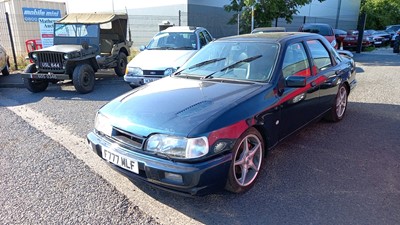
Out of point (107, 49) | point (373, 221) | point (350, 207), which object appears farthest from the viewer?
point (107, 49)

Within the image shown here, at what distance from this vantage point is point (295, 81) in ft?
10.8

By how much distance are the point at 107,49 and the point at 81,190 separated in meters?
7.86

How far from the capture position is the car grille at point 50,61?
293 inches

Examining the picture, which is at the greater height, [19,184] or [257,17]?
[257,17]

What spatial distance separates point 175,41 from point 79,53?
2540 mm

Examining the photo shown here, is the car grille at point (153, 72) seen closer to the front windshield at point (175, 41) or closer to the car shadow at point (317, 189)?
the front windshield at point (175, 41)

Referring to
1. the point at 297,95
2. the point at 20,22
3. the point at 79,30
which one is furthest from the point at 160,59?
the point at 20,22

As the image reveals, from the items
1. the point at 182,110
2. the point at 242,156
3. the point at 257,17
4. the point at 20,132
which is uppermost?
the point at 257,17

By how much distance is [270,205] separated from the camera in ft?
9.13

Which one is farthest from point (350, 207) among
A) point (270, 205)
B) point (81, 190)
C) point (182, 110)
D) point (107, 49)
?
point (107, 49)

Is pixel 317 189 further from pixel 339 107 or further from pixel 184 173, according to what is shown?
pixel 339 107

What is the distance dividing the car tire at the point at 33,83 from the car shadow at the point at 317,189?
Result: 234 inches

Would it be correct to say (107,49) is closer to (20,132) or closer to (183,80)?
(20,132)

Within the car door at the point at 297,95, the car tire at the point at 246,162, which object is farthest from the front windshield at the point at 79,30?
the car tire at the point at 246,162
